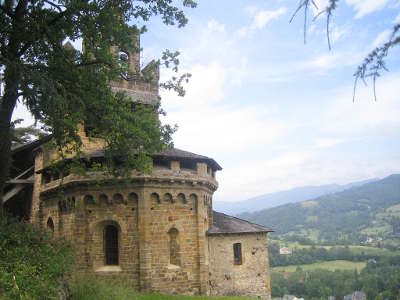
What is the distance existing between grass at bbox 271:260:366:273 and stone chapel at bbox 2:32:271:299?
58.7 meters

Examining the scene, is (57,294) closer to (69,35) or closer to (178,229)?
(69,35)

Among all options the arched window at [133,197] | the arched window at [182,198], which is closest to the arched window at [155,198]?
the arched window at [133,197]

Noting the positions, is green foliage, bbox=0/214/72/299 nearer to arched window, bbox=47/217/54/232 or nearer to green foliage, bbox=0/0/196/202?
green foliage, bbox=0/0/196/202

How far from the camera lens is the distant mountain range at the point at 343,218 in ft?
414

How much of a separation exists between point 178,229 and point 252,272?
14.1 ft

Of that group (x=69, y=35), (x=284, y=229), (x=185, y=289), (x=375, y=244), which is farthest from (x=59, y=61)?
(x=284, y=229)

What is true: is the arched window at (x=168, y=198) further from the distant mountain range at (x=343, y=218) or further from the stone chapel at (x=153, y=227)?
the distant mountain range at (x=343, y=218)

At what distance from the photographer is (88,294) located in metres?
10.8

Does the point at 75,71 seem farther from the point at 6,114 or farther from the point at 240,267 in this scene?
the point at 240,267

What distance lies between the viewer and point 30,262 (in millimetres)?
8797

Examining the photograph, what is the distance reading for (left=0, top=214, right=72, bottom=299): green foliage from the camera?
25.4ft

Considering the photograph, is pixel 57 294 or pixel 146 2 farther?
pixel 146 2

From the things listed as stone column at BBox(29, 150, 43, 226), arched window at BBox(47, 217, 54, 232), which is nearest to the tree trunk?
arched window at BBox(47, 217, 54, 232)

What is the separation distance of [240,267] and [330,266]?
67.1 metres
